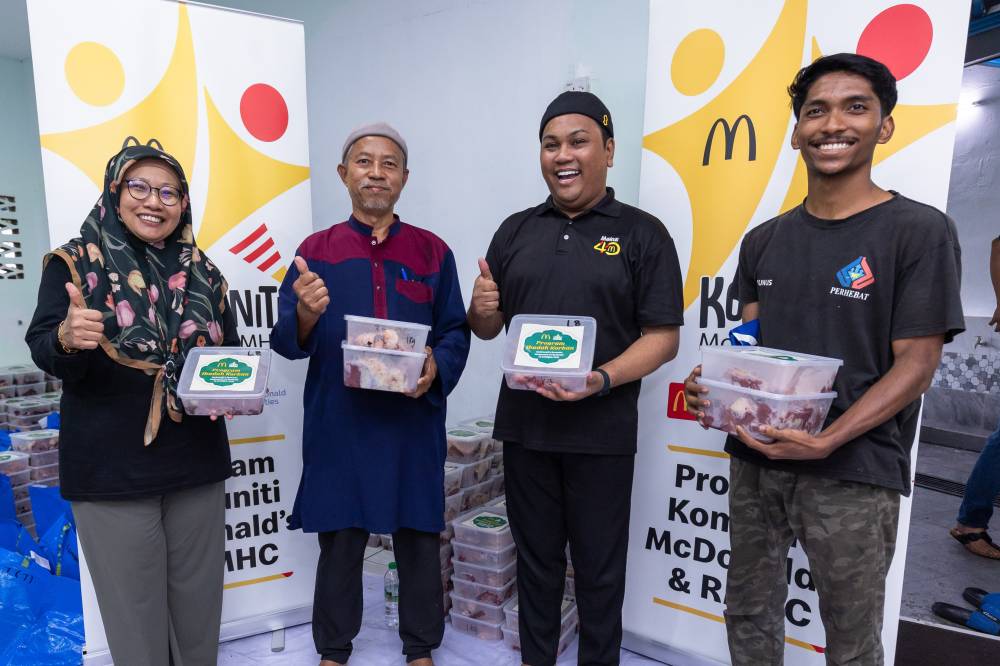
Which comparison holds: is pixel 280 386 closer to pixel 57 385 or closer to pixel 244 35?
pixel 244 35

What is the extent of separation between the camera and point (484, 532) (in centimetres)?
229

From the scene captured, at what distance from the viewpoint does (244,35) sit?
6.91ft

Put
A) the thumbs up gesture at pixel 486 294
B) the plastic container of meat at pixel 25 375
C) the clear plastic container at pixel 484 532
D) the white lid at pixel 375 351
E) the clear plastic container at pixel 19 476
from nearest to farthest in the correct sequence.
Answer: the white lid at pixel 375 351
the thumbs up gesture at pixel 486 294
the clear plastic container at pixel 484 532
the clear plastic container at pixel 19 476
the plastic container of meat at pixel 25 375

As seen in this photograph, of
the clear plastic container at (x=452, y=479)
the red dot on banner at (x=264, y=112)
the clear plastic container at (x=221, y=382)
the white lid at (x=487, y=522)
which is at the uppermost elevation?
the red dot on banner at (x=264, y=112)

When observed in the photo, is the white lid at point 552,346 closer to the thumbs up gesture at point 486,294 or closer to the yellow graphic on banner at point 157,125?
the thumbs up gesture at point 486,294

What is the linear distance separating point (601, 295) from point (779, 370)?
1.89 feet

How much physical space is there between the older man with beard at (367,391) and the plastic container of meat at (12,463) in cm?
222

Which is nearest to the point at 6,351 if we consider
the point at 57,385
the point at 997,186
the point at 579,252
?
the point at 57,385

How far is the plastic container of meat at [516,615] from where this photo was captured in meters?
2.21

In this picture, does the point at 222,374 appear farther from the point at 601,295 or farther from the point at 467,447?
the point at 467,447

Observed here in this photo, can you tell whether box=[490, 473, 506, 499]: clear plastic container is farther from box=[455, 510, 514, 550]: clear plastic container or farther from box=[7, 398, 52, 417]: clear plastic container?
box=[7, 398, 52, 417]: clear plastic container

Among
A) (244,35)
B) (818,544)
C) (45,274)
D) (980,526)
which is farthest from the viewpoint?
(980,526)

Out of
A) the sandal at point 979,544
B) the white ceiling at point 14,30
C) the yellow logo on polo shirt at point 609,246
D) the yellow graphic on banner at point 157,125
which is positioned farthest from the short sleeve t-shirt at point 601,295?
the white ceiling at point 14,30

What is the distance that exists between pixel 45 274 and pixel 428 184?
6.98 feet
